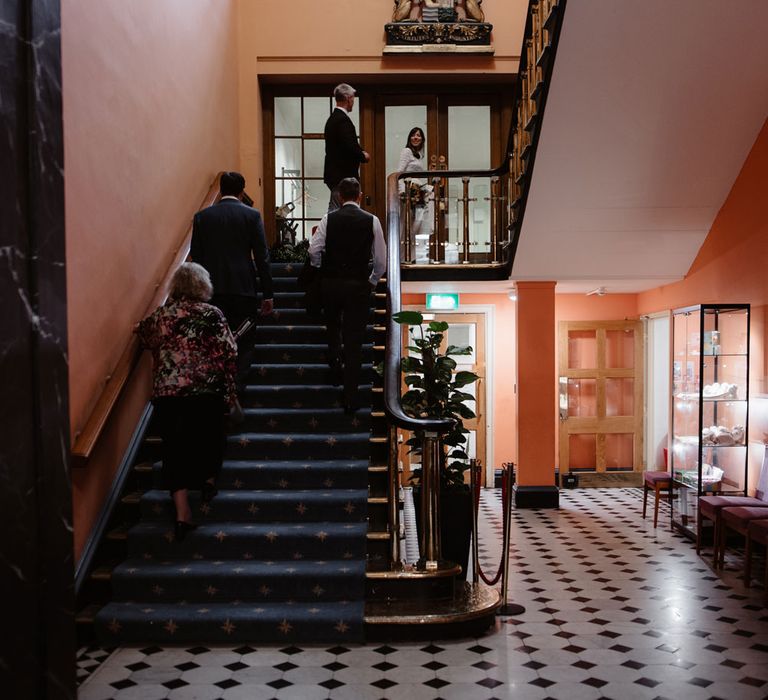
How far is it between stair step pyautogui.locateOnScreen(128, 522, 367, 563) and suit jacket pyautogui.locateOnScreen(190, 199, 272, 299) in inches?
66.5

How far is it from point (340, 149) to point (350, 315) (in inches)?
84.8

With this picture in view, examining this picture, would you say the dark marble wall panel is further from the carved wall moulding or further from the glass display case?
the carved wall moulding

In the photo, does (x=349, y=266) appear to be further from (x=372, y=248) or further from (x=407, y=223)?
(x=407, y=223)

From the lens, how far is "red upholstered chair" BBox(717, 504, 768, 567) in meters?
6.29

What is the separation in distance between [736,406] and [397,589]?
3867mm

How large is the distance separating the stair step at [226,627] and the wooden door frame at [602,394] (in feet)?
23.3

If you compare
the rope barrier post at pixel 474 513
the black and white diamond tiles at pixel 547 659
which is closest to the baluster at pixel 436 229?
the black and white diamond tiles at pixel 547 659

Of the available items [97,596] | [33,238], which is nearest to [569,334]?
[97,596]

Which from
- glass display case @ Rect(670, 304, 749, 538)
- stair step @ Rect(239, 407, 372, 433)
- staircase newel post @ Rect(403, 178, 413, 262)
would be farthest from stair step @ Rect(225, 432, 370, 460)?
staircase newel post @ Rect(403, 178, 413, 262)

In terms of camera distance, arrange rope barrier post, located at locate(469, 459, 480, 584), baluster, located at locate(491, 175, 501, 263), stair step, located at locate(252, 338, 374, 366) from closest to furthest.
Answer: rope barrier post, located at locate(469, 459, 480, 584), stair step, located at locate(252, 338, 374, 366), baluster, located at locate(491, 175, 501, 263)

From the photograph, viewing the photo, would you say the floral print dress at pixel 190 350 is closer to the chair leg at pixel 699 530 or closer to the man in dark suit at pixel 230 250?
the man in dark suit at pixel 230 250

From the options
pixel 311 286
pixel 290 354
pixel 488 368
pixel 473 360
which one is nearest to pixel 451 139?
pixel 473 360

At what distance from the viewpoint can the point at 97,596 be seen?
494cm

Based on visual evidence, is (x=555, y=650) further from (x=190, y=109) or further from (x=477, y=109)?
(x=477, y=109)
